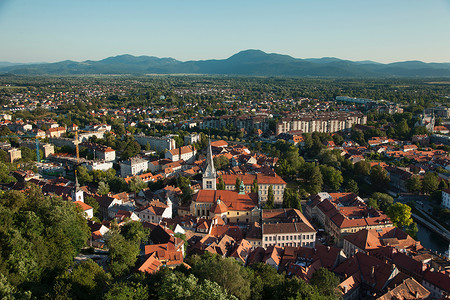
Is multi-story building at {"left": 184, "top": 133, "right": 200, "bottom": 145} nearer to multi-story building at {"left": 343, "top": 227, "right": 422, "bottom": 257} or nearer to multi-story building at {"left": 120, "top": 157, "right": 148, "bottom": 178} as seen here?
multi-story building at {"left": 120, "top": 157, "right": 148, "bottom": 178}

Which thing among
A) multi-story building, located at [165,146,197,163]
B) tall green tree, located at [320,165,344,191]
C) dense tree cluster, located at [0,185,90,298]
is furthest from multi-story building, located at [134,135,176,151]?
dense tree cluster, located at [0,185,90,298]

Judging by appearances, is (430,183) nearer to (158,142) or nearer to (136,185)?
(136,185)

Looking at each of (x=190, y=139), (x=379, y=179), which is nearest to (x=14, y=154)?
(x=190, y=139)

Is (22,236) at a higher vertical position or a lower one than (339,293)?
higher

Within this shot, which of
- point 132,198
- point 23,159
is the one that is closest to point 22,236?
point 132,198

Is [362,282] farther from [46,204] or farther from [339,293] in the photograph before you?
[46,204]

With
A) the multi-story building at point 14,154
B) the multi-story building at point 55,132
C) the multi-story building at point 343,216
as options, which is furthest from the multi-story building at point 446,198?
the multi-story building at point 55,132
